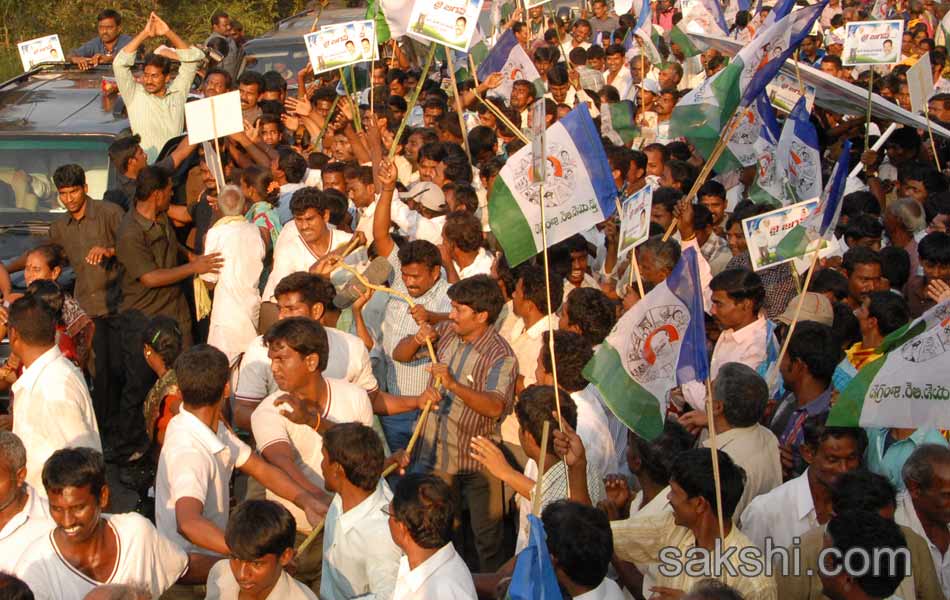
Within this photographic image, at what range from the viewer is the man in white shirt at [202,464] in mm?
4832

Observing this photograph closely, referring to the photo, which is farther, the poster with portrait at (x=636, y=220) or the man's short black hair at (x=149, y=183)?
the man's short black hair at (x=149, y=183)

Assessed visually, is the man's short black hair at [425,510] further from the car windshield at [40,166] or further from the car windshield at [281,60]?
the car windshield at [281,60]

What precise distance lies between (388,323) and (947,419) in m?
3.29

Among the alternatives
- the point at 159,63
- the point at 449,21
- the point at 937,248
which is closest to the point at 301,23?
the point at 159,63

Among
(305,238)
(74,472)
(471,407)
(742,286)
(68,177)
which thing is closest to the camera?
(74,472)

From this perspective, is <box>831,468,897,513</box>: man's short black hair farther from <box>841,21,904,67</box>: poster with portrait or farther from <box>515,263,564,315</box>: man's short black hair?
<box>841,21,904,67</box>: poster with portrait

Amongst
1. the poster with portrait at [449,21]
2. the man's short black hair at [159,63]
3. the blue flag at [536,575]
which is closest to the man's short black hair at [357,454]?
the blue flag at [536,575]

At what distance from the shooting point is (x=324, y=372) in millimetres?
6062

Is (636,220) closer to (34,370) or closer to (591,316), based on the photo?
(591,316)

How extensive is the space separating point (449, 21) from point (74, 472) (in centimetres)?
631

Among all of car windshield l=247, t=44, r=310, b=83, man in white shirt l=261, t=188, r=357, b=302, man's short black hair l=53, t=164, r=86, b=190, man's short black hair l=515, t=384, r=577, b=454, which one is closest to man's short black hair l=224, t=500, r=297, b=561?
man's short black hair l=515, t=384, r=577, b=454

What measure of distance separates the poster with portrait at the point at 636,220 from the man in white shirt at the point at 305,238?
167cm

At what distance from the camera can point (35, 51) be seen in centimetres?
1377

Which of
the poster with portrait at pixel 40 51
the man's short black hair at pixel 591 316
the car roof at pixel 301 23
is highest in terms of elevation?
the man's short black hair at pixel 591 316
